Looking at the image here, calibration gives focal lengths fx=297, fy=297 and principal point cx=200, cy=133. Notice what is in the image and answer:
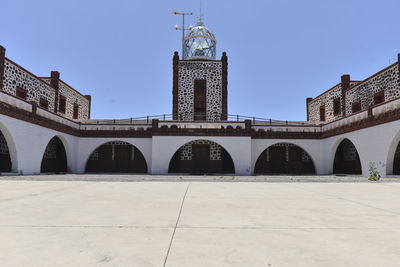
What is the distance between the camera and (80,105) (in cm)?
2470

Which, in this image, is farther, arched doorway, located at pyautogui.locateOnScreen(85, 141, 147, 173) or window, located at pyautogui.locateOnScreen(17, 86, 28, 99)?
arched doorway, located at pyautogui.locateOnScreen(85, 141, 147, 173)

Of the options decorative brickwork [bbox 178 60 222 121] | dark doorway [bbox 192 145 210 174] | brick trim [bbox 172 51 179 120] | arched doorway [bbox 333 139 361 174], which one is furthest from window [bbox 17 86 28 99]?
arched doorway [bbox 333 139 361 174]

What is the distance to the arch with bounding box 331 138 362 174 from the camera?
57.5 ft

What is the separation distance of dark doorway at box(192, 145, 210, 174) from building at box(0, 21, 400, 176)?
0.21 ft

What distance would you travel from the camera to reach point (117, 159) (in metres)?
19.8

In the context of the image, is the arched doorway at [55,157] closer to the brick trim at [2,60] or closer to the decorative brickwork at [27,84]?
the decorative brickwork at [27,84]

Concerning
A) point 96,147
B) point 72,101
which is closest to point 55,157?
point 96,147

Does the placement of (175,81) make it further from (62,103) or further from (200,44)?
(62,103)

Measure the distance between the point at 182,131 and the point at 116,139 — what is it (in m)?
4.43
